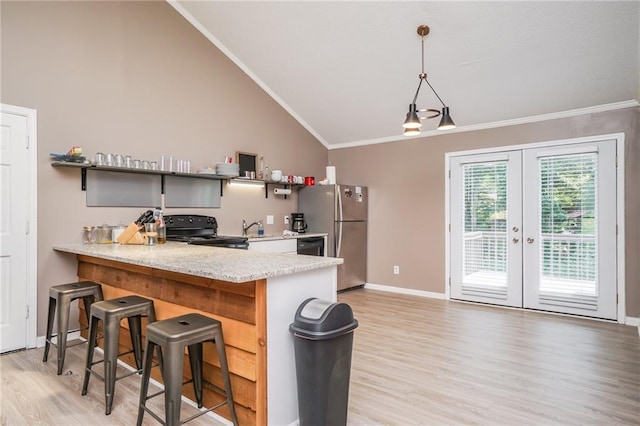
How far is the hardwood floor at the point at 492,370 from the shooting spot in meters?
2.16

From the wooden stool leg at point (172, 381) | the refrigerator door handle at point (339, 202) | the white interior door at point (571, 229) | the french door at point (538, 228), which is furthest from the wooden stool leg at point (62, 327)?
the white interior door at point (571, 229)

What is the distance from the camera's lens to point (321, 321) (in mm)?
1764

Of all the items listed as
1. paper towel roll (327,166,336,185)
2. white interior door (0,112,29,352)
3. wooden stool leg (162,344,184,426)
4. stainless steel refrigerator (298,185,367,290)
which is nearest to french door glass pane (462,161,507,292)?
stainless steel refrigerator (298,185,367,290)

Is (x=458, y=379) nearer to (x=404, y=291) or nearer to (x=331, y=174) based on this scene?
(x=404, y=291)

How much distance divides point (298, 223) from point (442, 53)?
117 inches

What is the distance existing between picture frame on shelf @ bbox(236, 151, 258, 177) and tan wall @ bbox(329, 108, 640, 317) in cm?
170

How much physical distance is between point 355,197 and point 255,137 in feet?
5.70

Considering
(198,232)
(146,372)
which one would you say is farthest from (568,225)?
(146,372)

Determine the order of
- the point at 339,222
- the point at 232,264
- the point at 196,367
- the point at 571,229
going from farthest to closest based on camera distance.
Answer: the point at 339,222 < the point at 571,229 < the point at 196,367 < the point at 232,264

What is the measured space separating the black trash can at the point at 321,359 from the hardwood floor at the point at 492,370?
37cm

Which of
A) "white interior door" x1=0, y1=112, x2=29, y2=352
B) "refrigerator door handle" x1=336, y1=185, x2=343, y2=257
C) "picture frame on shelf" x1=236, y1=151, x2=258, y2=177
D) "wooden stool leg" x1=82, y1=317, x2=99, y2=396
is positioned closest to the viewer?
"wooden stool leg" x1=82, y1=317, x2=99, y2=396

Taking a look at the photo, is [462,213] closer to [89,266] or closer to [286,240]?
[286,240]

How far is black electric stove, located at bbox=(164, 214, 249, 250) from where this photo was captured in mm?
3840

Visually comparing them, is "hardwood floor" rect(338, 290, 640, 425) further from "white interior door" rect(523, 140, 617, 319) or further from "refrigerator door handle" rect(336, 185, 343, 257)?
"refrigerator door handle" rect(336, 185, 343, 257)
